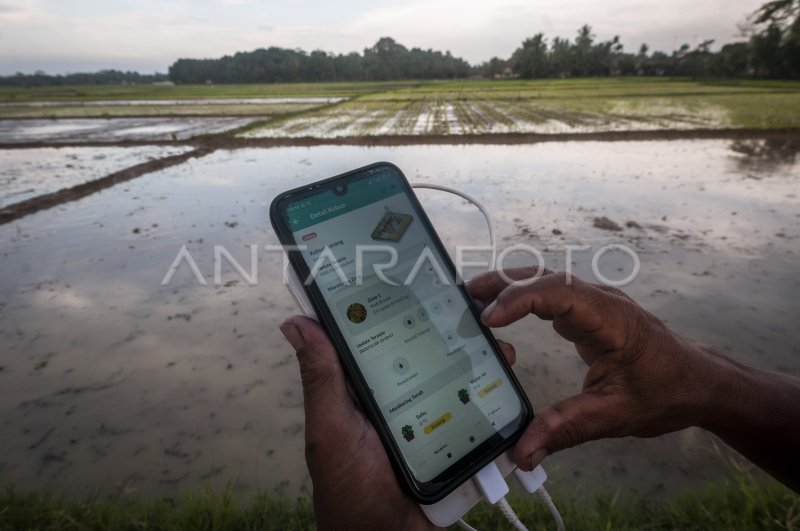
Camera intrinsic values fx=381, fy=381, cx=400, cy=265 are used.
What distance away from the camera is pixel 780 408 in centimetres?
129

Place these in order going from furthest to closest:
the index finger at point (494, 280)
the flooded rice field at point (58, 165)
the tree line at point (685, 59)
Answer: the tree line at point (685, 59), the flooded rice field at point (58, 165), the index finger at point (494, 280)

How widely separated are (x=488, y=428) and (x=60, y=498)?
274 cm

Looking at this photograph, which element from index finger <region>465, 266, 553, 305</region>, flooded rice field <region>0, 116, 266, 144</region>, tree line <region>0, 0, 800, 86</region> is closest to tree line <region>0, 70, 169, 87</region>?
tree line <region>0, 0, 800, 86</region>

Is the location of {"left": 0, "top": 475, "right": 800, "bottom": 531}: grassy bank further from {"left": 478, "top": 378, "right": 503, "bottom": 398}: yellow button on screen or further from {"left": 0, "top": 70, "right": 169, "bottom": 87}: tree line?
{"left": 0, "top": 70, "right": 169, "bottom": 87}: tree line

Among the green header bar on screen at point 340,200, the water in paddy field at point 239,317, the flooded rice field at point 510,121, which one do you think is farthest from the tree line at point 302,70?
the green header bar on screen at point 340,200

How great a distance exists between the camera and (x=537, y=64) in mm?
80312

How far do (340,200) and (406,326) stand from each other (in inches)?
21.2

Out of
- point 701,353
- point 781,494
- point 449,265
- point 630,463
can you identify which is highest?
point 449,265

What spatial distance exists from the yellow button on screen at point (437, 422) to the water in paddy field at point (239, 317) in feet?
5.67

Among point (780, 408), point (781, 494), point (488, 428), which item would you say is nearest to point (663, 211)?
point (781, 494)

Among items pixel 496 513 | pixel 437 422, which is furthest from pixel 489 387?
pixel 496 513

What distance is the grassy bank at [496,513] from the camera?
1.98 metres

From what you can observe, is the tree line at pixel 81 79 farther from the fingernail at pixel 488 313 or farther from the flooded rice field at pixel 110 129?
the fingernail at pixel 488 313

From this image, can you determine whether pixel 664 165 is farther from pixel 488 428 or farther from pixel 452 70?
pixel 452 70
